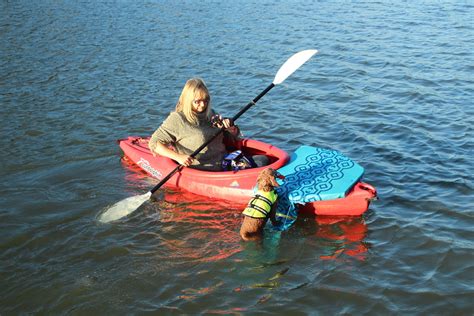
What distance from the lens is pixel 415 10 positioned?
52.5 feet

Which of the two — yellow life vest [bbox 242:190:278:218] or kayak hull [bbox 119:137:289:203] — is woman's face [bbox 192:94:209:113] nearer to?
kayak hull [bbox 119:137:289:203]

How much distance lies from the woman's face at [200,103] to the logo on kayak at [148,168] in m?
1.06

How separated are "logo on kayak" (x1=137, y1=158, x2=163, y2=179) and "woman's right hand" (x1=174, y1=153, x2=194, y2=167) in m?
0.65

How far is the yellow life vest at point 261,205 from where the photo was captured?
524cm

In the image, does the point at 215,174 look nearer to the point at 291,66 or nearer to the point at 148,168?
the point at 148,168

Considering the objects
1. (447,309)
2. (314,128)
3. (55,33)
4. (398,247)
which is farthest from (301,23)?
(447,309)

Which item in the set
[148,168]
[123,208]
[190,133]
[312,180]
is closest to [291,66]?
[190,133]

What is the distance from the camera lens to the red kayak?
18.6ft

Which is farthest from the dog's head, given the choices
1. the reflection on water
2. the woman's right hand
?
the woman's right hand

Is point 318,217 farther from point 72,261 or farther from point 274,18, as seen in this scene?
point 274,18

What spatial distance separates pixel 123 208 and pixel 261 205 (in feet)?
5.53

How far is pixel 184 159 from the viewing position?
617 cm

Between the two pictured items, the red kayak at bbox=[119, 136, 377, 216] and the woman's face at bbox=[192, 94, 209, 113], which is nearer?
the red kayak at bbox=[119, 136, 377, 216]

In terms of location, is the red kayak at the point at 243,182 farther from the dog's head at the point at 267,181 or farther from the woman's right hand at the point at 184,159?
the dog's head at the point at 267,181
